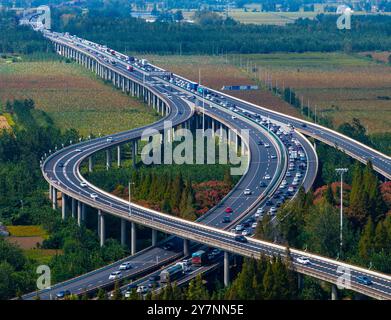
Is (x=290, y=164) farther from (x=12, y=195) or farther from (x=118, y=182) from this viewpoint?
(x=12, y=195)

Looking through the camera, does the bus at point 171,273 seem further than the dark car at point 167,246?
No

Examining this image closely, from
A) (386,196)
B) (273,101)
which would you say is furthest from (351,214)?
(273,101)

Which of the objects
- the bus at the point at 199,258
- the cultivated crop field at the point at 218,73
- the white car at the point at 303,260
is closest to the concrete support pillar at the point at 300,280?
the white car at the point at 303,260

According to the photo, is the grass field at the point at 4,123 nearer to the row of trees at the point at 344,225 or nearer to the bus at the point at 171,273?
the row of trees at the point at 344,225

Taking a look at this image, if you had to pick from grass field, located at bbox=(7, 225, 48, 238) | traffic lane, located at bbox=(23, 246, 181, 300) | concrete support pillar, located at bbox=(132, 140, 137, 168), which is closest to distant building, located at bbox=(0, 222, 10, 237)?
grass field, located at bbox=(7, 225, 48, 238)

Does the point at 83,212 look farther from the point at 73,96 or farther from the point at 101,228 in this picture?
the point at 73,96

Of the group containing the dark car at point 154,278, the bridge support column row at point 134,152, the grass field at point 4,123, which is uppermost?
the dark car at point 154,278

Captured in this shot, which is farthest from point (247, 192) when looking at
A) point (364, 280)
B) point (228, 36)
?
A: point (228, 36)
